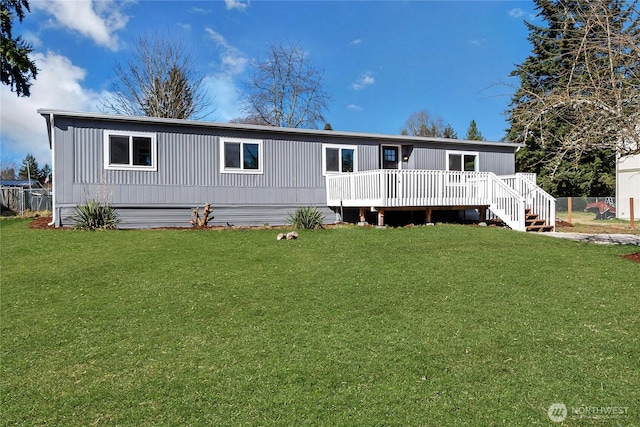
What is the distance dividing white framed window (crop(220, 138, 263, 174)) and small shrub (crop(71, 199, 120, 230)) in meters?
3.54

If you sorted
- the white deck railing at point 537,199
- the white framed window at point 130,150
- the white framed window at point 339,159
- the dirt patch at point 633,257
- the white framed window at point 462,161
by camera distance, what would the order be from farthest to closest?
the white framed window at point 462,161 < the white framed window at point 339,159 < the white deck railing at point 537,199 < the white framed window at point 130,150 < the dirt patch at point 633,257

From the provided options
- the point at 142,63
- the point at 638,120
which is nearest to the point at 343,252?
the point at 638,120

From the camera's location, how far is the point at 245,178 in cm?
1312

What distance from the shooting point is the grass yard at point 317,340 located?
2580mm

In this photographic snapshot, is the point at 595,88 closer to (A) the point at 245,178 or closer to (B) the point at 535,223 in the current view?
(B) the point at 535,223

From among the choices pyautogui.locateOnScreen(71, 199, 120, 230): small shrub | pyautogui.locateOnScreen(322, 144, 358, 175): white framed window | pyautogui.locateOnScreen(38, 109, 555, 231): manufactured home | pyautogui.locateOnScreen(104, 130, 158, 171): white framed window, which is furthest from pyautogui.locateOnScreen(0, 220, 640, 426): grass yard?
pyautogui.locateOnScreen(322, 144, 358, 175): white framed window

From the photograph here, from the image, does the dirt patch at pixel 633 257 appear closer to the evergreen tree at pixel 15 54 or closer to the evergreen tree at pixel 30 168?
the evergreen tree at pixel 15 54

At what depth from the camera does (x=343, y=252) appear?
7648mm

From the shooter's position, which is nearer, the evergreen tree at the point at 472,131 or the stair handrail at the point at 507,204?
the stair handrail at the point at 507,204

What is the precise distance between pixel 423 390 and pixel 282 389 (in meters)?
0.96

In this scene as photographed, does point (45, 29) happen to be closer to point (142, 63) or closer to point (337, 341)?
point (142, 63)

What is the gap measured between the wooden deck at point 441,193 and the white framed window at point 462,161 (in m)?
2.74

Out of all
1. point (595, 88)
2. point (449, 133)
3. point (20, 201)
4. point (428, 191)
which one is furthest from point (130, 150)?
point (449, 133)

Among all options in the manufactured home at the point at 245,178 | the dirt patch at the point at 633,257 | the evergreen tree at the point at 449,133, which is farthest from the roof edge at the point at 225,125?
the evergreen tree at the point at 449,133
